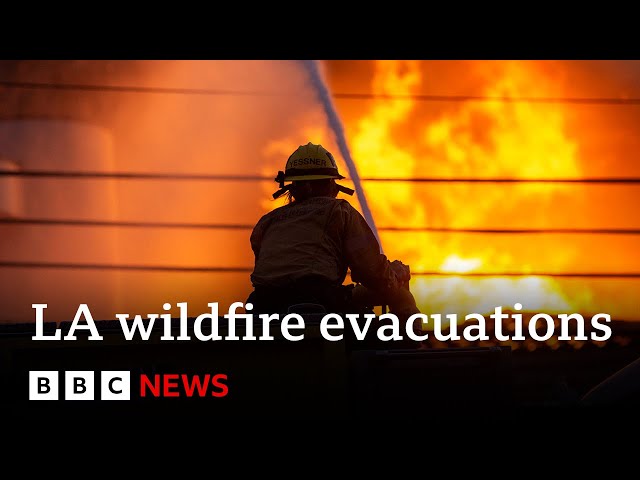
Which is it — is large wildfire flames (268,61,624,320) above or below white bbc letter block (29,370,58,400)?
above

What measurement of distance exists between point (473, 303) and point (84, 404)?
423 centimetres

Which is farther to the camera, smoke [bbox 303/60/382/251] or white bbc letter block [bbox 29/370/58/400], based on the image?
smoke [bbox 303/60/382/251]

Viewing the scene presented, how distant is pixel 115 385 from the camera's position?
10.5ft

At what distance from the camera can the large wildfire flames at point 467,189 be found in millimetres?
6922

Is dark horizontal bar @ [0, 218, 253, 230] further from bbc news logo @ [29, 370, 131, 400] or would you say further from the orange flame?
bbc news logo @ [29, 370, 131, 400]

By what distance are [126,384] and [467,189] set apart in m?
4.22

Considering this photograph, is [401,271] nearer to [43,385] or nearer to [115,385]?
[115,385]

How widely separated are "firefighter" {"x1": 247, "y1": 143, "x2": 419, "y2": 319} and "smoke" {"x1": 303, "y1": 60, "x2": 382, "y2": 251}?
2.73 meters

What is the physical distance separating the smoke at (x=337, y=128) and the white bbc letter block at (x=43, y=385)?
395cm

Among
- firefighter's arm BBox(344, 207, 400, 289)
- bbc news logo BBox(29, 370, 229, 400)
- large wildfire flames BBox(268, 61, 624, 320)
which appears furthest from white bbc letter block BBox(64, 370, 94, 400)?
large wildfire flames BBox(268, 61, 624, 320)

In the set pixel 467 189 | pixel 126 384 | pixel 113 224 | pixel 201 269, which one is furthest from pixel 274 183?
pixel 126 384

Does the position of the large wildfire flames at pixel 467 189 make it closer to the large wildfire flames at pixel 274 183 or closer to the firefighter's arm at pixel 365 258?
the large wildfire flames at pixel 274 183

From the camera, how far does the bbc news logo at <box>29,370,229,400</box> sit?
319 centimetres

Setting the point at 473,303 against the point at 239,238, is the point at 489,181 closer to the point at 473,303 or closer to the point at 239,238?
the point at 473,303
